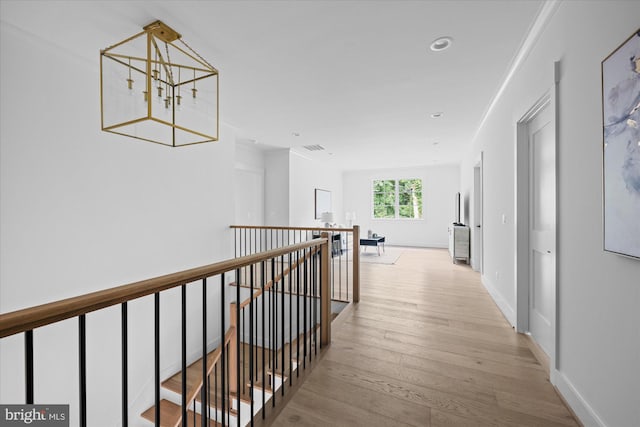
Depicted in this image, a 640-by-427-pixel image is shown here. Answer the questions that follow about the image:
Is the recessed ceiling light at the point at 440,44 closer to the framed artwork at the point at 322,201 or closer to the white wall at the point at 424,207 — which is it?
the framed artwork at the point at 322,201

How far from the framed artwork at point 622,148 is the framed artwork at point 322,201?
259 inches

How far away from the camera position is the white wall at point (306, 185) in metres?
6.64

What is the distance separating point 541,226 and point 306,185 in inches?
215

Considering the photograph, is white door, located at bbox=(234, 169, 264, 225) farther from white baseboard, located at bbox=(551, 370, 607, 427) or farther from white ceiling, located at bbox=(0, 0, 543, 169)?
white baseboard, located at bbox=(551, 370, 607, 427)

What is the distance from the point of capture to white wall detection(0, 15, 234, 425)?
2.20 meters

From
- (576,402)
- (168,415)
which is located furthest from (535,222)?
(168,415)

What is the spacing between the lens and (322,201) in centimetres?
816

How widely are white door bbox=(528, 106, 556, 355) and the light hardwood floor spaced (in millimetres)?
266

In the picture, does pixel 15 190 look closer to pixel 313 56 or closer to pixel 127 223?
pixel 127 223

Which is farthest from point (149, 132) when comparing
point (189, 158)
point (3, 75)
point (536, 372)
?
point (536, 372)

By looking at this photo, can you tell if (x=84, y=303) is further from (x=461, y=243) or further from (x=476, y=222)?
(x=461, y=243)

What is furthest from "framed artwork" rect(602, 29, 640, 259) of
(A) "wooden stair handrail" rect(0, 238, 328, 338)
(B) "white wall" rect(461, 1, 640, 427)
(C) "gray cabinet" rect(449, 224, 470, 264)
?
(C) "gray cabinet" rect(449, 224, 470, 264)

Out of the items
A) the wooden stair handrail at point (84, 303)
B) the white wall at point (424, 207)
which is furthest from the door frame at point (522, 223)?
the white wall at point (424, 207)

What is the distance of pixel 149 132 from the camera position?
10.8 ft
